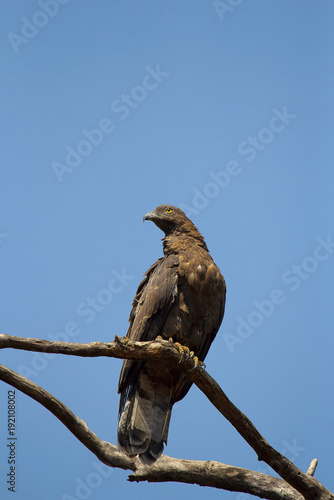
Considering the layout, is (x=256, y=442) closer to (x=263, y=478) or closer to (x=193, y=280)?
(x=263, y=478)

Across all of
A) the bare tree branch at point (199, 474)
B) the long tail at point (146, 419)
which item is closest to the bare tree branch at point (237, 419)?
the bare tree branch at point (199, 474)

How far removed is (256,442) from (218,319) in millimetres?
1376

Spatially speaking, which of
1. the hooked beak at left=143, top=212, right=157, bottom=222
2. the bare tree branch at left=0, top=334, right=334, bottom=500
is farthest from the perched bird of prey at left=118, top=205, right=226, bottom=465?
the hooked beak at left=143, top=212, right=157, bottom=222

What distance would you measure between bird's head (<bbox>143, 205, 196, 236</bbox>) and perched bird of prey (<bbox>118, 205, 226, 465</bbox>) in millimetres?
616

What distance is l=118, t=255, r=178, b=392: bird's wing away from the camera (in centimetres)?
554

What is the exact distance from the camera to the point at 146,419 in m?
5.54

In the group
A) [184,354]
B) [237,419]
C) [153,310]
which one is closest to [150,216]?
[153,310]

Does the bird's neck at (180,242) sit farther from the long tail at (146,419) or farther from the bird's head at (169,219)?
the long tail at (146,419)

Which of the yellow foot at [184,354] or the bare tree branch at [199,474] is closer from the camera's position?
the yellow foot at [184,354]

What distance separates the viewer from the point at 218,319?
5922mm

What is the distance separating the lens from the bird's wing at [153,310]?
5.54 metres

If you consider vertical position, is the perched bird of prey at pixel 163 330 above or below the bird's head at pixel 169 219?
below

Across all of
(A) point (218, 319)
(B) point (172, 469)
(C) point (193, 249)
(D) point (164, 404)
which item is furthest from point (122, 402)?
(C) point (193, 249)

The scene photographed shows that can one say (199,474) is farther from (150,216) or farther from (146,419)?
(150,216)
